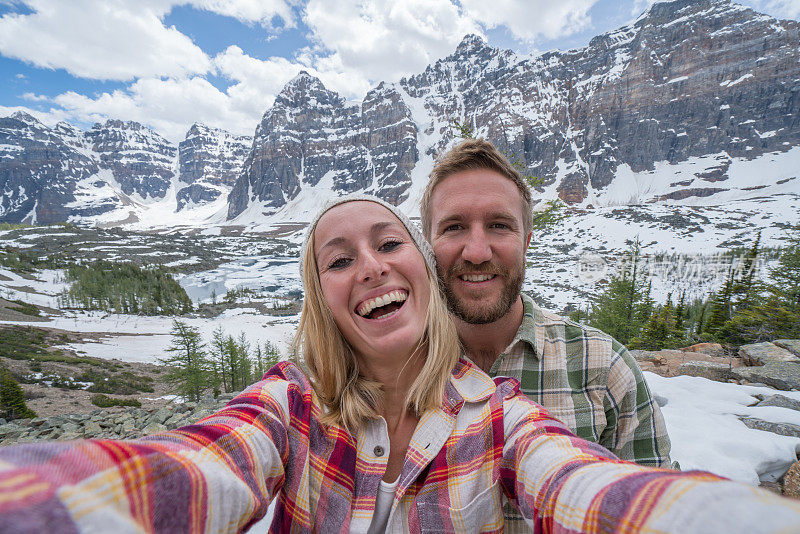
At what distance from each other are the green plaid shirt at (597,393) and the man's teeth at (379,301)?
906mm

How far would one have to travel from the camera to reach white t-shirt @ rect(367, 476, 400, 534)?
57.4 inches

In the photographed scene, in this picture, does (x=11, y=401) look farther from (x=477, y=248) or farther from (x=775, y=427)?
(x=775, y=427)


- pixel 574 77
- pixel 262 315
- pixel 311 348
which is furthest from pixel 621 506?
pixel 574 77

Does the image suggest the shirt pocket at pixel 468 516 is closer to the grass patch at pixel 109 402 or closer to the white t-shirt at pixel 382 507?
the white t-shirt at pixel 382 507

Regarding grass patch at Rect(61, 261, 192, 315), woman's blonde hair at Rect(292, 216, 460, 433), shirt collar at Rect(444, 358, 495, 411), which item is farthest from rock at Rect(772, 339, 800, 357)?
grass patch at Rect(61, 261, 192, 315)

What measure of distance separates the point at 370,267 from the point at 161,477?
1177 millimetres

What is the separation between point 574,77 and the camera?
579 feet

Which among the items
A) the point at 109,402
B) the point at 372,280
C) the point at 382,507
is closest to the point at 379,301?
the point at 372,280

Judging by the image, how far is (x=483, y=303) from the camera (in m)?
2.29

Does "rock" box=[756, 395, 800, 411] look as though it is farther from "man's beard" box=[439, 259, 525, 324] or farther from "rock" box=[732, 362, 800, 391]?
"man's beard" box=[439, 259, 525, 324]

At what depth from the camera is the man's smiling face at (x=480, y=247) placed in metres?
2.30

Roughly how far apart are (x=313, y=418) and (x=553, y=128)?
196m

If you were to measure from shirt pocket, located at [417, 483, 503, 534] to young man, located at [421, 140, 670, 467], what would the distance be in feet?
2.88

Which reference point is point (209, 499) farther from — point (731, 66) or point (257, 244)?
point (731, 66)
